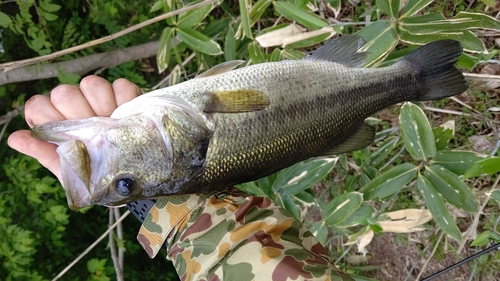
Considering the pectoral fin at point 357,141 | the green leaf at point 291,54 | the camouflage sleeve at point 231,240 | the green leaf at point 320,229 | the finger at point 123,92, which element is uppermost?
the finger at point 123,92

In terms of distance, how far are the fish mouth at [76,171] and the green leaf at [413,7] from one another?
5.31ft

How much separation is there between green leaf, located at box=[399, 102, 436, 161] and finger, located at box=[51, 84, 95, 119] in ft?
5.04

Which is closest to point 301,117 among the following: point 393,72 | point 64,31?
point 393,72

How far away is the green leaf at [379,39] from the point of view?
6.71ft

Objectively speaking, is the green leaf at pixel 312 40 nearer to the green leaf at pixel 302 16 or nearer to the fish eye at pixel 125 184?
the green leaf at pixel 302 16

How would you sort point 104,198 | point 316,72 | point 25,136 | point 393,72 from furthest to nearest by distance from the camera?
1. point 393,72
2. point 316,72
3. point 25,136
4. point 104,198

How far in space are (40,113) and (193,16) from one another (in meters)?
1.18

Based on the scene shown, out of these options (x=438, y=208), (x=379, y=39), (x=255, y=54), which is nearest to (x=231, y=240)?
(x=438, y=208)

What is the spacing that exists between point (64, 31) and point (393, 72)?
2783mm

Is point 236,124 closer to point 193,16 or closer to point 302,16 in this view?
point 302,16

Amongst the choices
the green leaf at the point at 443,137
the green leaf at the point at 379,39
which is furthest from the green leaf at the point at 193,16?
the green leaf at the point at 443,137

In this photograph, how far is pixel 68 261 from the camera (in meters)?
3.88

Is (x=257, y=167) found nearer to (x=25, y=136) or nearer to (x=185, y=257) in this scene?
(x=185, y=257)

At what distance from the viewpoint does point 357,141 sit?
187 cm
